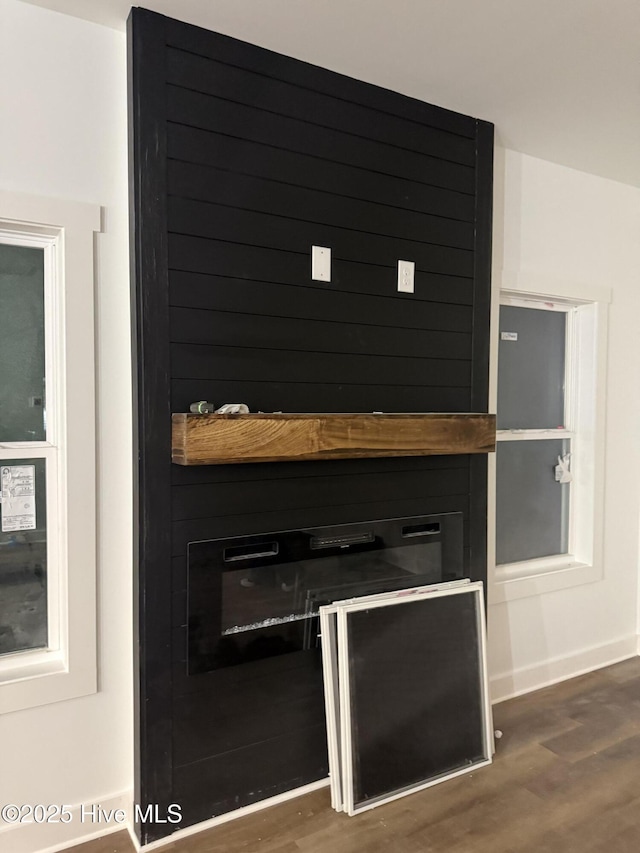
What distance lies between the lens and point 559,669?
3236mm

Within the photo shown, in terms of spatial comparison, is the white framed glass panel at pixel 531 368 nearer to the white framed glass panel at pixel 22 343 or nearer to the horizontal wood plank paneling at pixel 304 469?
the horizontal wood plank paneling at pixel 304 469

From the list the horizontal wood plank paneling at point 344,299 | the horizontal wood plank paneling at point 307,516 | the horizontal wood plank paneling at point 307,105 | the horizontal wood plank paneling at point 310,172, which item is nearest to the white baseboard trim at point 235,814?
the horizontal wood plank paneling at point 307,516

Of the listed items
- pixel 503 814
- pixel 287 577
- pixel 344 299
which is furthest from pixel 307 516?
pixel 503 814

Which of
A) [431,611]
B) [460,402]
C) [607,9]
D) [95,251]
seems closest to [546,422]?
[460,402]

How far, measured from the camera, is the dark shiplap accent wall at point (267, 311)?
1.99 metres

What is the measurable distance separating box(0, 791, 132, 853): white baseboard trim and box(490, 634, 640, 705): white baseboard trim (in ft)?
5.70

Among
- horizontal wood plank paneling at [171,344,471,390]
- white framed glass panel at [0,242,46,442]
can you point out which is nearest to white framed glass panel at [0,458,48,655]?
white framed glass panel at [0,242,46,442]

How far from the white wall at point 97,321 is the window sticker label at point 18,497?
209mm

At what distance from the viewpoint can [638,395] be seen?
11.7 ft

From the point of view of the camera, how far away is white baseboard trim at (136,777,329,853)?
1995mm

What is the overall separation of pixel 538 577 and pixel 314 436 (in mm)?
1724

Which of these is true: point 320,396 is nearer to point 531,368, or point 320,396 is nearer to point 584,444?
point 531,368

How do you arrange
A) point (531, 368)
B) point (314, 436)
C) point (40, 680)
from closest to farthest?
1. point (40, 680)
2. point (314, 436)
3. point (531, 368)

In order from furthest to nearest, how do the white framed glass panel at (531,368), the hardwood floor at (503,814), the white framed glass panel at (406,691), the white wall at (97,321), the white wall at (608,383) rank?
the white framed glass panel at (531,368) → the white wall at (608,383) → the white framed glass panel at (406,691) → the hardwood floor at (503,814) → the white wall at (97,321)
